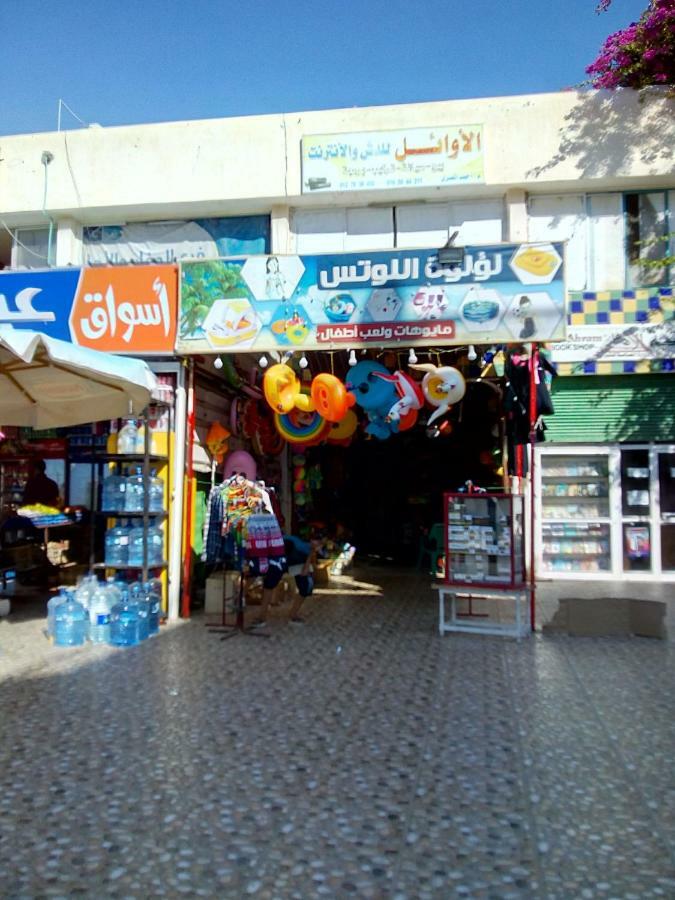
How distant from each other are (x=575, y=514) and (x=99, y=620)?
7.26 m

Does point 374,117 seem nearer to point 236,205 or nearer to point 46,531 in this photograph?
point 236,205

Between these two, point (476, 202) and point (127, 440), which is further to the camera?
point (476, 202)

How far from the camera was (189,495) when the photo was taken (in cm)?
843

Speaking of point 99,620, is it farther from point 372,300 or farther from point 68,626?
point 372,300

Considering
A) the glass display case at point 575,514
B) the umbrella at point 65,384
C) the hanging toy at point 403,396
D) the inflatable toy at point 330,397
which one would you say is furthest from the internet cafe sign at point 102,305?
the glass display case at point 575,514

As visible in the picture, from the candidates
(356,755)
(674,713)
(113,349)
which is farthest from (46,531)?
(674,713)

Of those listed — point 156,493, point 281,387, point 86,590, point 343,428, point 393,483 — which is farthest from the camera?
point 393,483

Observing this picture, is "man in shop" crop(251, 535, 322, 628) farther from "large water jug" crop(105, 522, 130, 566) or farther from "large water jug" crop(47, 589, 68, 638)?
"large water jug" crop(47, 589, 68, 638)

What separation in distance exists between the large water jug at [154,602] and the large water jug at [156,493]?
79 cm

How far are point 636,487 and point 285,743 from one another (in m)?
8.32

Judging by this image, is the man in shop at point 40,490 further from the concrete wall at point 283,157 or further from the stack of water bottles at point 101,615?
the concrete wall at point 283,157

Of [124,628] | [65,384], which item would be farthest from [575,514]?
[65,384]

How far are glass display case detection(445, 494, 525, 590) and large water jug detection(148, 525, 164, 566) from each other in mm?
3171

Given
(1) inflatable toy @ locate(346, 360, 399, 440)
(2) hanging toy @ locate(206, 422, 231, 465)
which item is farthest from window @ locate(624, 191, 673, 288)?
(2) hanging toy @ locate(206, 422, 231, 465)
